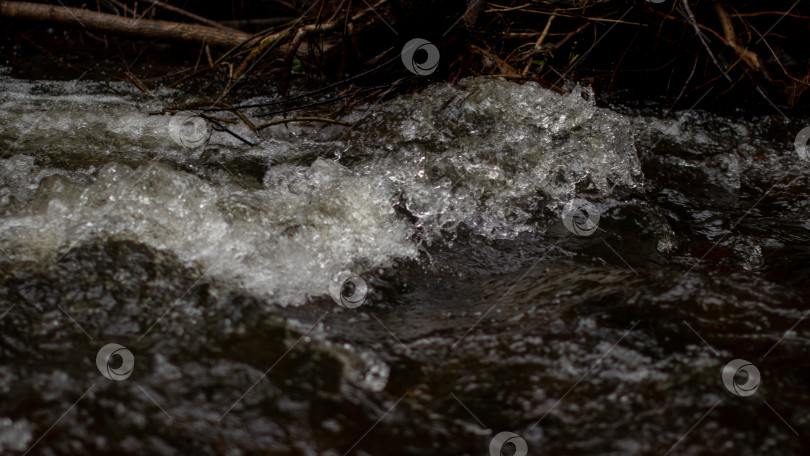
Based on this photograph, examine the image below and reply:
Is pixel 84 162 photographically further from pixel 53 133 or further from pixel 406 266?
pixel 406 266

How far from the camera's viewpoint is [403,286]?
209 centimetres

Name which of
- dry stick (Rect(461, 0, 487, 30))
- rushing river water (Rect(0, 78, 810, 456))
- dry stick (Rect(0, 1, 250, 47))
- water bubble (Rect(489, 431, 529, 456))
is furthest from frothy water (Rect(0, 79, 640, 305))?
dry stick (Rect(0, 1, 250, 47))

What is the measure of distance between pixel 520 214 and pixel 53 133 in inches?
87.5

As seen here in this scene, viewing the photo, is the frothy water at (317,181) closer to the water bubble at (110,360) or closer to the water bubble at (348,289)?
the water bubble at (348,289)

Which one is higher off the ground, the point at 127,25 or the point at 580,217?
the point at 127,25

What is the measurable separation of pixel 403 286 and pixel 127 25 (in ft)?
10.8

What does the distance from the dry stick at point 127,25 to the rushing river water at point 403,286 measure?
1196mm

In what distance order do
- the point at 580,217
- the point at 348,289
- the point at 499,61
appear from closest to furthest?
the point at 348,289 → the point at 580,217 → the point at 499,61

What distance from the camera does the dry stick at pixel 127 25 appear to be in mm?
4078

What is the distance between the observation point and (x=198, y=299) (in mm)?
1822

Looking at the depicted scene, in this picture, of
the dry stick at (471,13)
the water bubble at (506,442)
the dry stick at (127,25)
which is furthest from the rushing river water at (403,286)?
the dry stick at (127,25)

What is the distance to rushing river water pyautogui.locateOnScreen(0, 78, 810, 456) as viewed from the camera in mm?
1475

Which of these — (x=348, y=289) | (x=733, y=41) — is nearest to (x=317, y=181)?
(x=348, y=289)

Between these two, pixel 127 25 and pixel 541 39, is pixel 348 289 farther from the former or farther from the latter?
pixel 127 25
